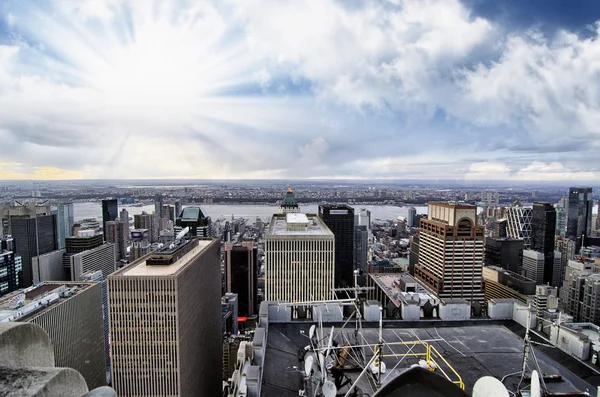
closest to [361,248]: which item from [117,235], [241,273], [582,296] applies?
[241,273]

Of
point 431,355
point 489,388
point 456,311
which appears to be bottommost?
point 431,355

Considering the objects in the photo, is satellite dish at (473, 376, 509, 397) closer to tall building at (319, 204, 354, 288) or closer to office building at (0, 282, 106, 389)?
office building at (0, 282, 106, 389)

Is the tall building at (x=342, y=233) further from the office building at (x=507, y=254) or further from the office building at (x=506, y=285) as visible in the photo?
the office building at (x=507, y=254)

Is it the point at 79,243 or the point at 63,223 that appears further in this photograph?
the point at 63,223

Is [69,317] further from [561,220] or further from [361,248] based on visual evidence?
[561,220]

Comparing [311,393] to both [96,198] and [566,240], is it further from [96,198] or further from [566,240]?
[96,198]

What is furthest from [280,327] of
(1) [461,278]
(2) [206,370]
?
(1) [461,278]

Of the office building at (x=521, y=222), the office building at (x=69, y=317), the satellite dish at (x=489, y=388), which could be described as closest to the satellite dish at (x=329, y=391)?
the satellite dish at (x=489, y=388)

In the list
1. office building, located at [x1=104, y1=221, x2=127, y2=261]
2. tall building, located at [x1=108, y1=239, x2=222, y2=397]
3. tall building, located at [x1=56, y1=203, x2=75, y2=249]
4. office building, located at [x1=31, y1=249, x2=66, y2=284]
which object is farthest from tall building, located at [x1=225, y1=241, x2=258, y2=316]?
tall building, located at [x1=108, y1=239, x2=222, y2=397]
